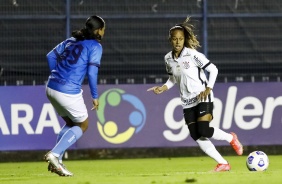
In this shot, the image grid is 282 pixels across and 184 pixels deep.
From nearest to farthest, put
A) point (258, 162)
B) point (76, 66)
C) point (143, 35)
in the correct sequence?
point (76, 66), point (258, 162), point (143, 35)

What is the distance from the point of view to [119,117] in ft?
58.0

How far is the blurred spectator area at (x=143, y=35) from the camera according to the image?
17.8 meters

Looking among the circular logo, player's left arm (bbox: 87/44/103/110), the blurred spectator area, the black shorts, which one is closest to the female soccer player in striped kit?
the black shorts

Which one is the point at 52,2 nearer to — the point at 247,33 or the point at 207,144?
the point at 247,33

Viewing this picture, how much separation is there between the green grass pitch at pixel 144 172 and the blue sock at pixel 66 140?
33 cm

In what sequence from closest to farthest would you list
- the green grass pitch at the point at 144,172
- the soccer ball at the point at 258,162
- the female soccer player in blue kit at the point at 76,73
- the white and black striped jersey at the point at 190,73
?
the green grass pitch at the point at 144,172 → the female soccer player in blue kit at the point at 76,73 → the soccer ball at the point at 258,162 → the white and black striped jersey at the point at 190,73

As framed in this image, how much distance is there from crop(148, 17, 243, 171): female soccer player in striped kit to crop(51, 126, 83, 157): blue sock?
126cm

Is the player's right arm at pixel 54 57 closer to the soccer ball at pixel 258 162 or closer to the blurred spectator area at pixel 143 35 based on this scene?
the soccer ball at pixel 258 162

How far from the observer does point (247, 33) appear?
18234 millimetres

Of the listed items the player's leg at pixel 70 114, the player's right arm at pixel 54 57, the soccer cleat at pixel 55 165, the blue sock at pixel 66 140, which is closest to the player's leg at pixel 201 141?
the player's leg at pixel 70 114

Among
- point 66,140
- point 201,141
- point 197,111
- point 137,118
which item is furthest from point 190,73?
point 137,118

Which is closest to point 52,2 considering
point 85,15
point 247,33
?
point 85,15

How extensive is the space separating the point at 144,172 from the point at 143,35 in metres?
4.34

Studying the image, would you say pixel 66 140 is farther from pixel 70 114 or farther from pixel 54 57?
pixel 54 57
